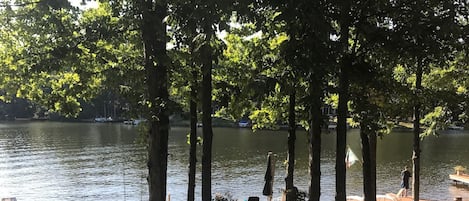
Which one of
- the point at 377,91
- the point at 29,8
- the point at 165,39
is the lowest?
the point at 377,91

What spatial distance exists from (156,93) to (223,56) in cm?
149

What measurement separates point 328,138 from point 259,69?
2347 inches

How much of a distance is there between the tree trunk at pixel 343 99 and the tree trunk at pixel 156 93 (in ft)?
9.80

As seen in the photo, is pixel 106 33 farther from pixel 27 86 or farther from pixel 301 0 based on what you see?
pixel 301 0

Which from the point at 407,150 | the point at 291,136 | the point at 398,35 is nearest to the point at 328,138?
the point at 407,150

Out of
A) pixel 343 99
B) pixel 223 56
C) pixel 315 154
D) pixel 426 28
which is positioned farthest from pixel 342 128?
pixel 223 56

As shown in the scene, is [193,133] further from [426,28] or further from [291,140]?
[426,28]

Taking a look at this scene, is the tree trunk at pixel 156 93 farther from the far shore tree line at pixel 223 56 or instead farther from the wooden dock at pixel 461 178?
the wooden dock at pixel 461 178

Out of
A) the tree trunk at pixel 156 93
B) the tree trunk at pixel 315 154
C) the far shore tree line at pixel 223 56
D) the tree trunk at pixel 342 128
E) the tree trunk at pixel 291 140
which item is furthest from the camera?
the tree trunk at pixel 291 140

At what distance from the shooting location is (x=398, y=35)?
27.7 feet

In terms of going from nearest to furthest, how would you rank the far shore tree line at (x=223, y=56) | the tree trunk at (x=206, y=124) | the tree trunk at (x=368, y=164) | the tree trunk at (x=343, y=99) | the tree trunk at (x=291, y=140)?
the far shore tree line at (x=223, y=56) → the tree trunk at (x=343, y=99) → the tree trunk at (x=206, y=124) → the tree trunk at (x=291, y=140) → the tree trunk at (x=368, y=164)

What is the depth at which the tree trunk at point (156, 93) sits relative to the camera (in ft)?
28.2

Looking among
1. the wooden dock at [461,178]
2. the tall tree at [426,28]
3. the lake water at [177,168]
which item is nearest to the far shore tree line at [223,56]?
the tall tree at [426,28]

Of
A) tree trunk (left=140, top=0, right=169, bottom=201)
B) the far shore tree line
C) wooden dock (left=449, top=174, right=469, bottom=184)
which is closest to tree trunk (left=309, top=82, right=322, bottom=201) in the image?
the far shore tree line
